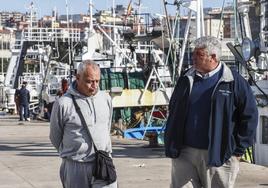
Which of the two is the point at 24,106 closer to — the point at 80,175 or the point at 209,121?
the point at 80,175

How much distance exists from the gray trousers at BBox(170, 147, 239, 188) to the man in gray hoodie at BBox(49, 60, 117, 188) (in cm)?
58

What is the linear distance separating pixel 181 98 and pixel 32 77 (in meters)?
36.4

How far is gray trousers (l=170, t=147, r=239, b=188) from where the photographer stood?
5.95m

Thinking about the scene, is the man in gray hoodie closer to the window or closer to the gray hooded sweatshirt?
the gray hooded sweatshirt

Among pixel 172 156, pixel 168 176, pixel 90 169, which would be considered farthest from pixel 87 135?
pixel 168 176

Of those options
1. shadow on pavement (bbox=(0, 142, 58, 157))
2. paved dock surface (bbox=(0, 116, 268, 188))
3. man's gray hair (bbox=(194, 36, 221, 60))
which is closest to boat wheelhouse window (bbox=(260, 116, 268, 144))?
paved dock surface (bbox=(0, 116, 268, 188))

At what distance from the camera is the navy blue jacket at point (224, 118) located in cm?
582

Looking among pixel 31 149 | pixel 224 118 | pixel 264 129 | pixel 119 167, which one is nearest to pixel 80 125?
pixel 224 118

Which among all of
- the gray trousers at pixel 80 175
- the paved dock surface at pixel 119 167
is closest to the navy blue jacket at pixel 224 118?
the gray trousers at pixel 80 175

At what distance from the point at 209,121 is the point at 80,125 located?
3.32ft

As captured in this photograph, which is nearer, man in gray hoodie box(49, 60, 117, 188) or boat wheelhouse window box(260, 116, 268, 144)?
man in gray hoodie box(49, 60, 117, 188)

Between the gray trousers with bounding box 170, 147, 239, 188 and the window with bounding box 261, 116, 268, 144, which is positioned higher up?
the gray trousers with bounding box 170, 147, 239, 188

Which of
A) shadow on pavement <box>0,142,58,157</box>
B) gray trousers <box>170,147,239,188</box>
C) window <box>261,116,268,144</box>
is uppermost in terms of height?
gray trousers <box>170,147,239,188</box>

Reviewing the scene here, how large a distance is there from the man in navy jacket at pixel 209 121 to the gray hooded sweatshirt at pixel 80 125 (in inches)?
21.2
